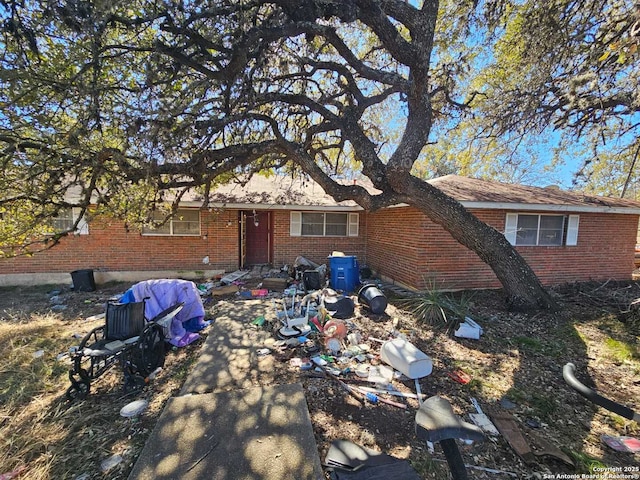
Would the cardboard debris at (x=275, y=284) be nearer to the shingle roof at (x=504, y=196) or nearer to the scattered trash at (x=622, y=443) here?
the shingle roof at (x=504, y=196)

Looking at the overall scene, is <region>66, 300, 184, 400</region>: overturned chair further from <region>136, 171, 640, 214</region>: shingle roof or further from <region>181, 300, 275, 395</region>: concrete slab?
<region>136, 171, 640, 214</region>: shingle roof

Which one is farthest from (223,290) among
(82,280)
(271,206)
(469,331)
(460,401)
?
(460,401)

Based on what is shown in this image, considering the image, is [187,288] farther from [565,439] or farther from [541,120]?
[541,120]

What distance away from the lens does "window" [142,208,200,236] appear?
940cm

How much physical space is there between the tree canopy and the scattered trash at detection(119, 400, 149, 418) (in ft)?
10.2

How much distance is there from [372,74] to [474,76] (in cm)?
413

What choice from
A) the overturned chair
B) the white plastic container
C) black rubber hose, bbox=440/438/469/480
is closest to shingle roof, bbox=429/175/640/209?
the white plastic container

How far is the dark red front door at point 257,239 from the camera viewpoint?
11016 mm

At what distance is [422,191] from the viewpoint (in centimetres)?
576

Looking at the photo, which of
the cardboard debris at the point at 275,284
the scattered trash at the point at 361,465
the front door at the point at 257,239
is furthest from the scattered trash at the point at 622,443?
the front door at the point at 257,239

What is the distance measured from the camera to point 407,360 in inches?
145

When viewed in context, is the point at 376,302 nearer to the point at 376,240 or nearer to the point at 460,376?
the point at 460,376

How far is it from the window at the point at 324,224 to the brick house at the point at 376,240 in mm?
39

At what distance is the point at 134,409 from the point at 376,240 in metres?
8.46
